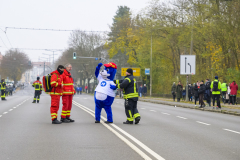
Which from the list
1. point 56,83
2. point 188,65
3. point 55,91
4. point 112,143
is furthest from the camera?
point 188,65

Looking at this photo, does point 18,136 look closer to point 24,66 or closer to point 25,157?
point 25,157

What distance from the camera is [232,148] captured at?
25.4 feet

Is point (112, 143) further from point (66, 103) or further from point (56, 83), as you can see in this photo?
point (66, 103)

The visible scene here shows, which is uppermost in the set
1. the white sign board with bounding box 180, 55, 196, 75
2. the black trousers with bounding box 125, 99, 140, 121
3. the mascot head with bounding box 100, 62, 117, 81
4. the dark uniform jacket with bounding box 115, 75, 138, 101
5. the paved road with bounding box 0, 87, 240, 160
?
the white sign board with bounding box 180, 55, 196, 75

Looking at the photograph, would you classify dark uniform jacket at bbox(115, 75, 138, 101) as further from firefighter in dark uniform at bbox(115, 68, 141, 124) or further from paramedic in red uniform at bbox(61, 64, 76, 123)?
paramedic in red uniform at bbox(61, 64, 76, 123)

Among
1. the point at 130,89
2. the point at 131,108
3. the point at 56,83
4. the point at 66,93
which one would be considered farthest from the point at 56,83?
the point at 131,108

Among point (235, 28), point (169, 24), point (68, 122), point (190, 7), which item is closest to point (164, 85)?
point (169, 24)

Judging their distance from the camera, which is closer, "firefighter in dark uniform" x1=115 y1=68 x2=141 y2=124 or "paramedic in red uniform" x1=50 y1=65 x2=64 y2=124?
"paramedic in red uniform" x1=50 y1=65 x2=64 y2=124

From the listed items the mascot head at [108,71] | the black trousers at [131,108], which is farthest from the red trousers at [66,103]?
the black trousers at [131,108]

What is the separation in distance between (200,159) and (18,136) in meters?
4.51

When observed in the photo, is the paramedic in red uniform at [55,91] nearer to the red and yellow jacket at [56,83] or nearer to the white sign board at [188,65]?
the red and yellow jacket at [56,83]

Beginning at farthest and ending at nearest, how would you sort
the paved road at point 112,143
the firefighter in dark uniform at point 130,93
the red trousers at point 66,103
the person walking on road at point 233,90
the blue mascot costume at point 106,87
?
1. the person walking on road at point 233,90
2. the red trousers at point 66,103
3. the firefighter in dark uniform at point 130,93
4. the blue mascot costume at point 106,87
5. the paved road at point 112,143

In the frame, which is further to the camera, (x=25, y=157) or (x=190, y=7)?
(x=190, y=7)

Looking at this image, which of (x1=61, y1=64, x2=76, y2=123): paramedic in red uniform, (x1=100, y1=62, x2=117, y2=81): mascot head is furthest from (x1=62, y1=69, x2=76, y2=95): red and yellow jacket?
(x1=100, y1=62, x2=117, y2=81): mascot head
